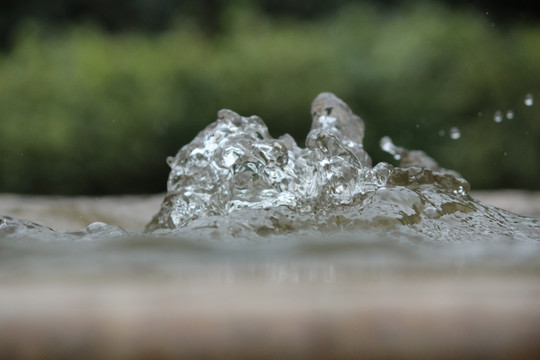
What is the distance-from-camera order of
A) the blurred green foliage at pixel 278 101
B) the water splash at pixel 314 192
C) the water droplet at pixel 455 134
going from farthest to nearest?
the blurred green foliage at pixel 278 101 < the water droplet at pixel 455 134 < the water splash at pixel 314 192

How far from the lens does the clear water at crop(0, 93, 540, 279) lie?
44 cm

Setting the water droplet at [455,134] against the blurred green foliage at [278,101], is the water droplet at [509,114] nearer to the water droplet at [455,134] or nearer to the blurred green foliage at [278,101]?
the blurred green foliage at [278,101]

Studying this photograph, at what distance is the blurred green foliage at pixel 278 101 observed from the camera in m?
4.19

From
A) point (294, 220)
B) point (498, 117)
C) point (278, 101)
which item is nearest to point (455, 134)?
point (498, 117)

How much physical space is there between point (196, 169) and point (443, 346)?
3.69 ft

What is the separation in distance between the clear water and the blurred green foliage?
8.41 feet

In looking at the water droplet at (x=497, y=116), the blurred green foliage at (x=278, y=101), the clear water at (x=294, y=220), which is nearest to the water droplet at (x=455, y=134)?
the blurred green foliage at (x=278, y=101)

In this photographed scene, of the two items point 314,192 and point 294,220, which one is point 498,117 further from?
point 294,220

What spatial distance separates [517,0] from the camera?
521cm

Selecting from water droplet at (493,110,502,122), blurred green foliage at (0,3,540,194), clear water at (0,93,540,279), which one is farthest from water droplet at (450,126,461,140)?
clear water at (0,93,540,279)

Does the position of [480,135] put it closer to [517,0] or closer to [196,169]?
[517,0]

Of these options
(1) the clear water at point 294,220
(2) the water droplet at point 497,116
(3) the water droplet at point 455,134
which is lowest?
(1) the clear water at point 294,220

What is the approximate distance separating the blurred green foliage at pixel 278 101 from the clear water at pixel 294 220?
2563mm

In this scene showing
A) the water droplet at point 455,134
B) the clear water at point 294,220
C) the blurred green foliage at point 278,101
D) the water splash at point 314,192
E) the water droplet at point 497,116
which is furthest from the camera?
the blurred green foliage at point 278,101
